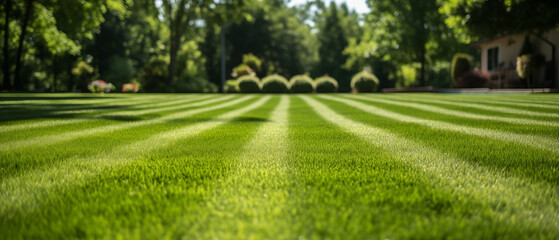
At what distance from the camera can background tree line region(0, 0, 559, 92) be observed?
16656mm

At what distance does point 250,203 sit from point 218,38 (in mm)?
43954

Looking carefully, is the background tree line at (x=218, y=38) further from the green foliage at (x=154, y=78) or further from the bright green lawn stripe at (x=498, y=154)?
the bright green lawn stripe at (x=498, y=154)

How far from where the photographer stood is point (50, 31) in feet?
59.4

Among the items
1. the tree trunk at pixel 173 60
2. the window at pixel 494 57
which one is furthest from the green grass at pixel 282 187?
the tree trunk at pixel 173 60

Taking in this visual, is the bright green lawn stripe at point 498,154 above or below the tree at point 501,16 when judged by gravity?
below

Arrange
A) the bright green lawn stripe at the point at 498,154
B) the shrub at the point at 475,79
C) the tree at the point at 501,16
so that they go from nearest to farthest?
the bright green lawn stripe at the point at 498,154, the tree at the point at 501,16, the shrub at the point at 475,79

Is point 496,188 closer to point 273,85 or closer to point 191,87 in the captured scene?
point 273,85

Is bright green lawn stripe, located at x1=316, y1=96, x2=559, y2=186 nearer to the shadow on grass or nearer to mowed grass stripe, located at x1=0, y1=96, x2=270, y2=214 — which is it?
mowed grass stripe, located at x1=0, y1=96, x2=270, y2=214

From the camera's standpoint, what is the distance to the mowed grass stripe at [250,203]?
54.3 inches

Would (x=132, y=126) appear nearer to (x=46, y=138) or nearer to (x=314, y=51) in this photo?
(x=46, y=138)

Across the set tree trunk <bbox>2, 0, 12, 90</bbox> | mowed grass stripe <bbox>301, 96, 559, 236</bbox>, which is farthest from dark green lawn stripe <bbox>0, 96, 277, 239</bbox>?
tree trunk <bbox>2, 0, 12, 90</bbox>

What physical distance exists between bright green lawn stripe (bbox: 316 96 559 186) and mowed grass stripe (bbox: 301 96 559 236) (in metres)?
0.14

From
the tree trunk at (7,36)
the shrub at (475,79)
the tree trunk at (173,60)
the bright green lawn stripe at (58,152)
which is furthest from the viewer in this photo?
the tree trunk at (173,60)

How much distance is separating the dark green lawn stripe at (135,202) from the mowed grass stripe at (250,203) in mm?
68
